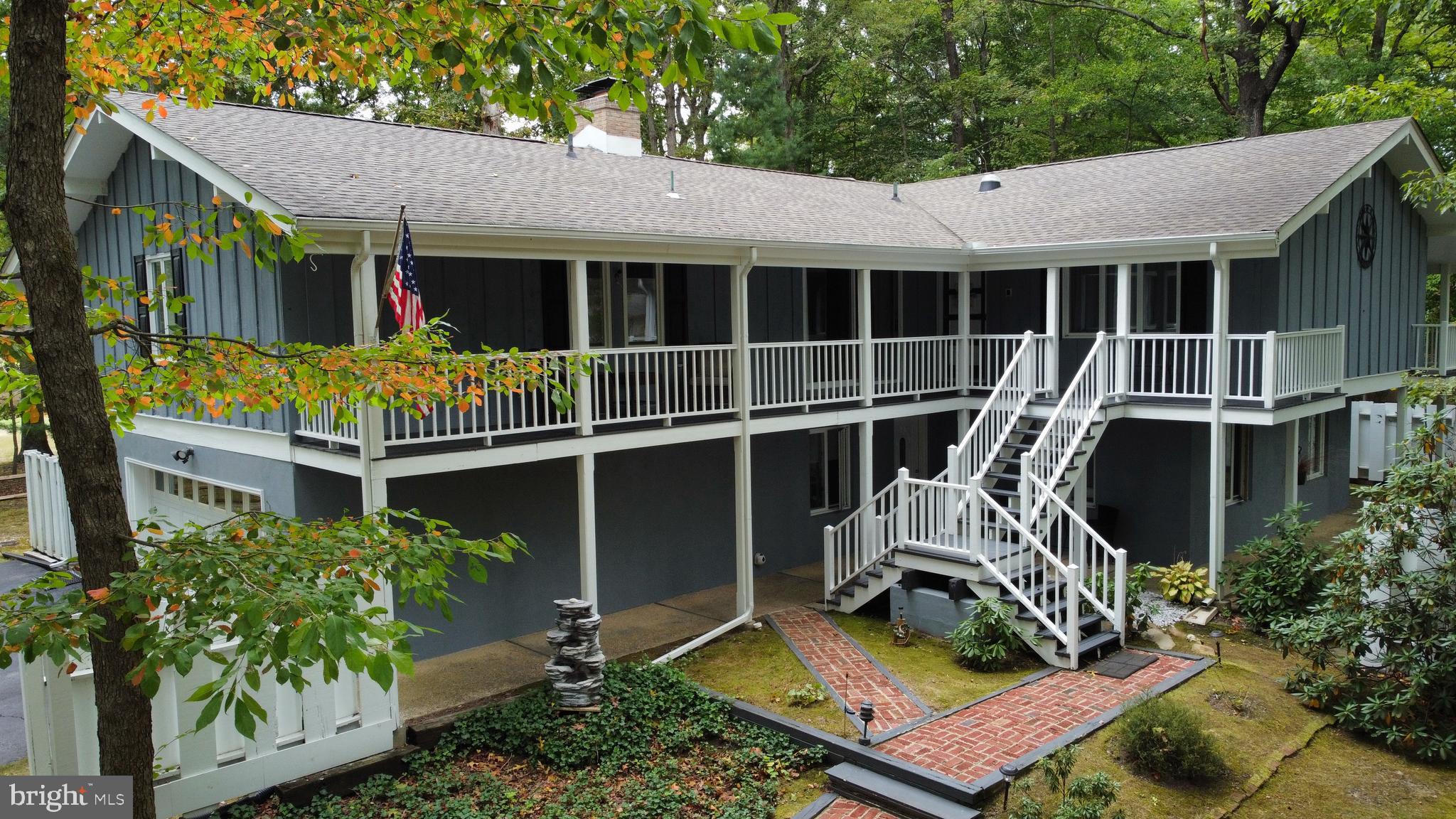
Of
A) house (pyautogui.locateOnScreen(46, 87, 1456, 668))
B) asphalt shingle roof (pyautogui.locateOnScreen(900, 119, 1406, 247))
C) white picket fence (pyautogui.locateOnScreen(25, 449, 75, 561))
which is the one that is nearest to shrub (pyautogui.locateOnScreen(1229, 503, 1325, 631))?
house (pyautogui.locateOnScreen(46, 87, 1456, 668))

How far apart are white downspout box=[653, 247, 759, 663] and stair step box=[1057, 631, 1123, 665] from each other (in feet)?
11.9

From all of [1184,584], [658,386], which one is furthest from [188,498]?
[1184,584]

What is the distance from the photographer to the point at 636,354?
39.2 feet

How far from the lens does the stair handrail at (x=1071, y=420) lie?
12883 mm

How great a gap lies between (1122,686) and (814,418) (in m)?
4.91

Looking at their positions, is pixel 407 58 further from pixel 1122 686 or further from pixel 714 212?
pixel 1122 686

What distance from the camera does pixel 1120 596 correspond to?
11.4 meters

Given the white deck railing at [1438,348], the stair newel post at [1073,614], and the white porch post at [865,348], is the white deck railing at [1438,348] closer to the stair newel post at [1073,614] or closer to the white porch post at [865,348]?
the white porch post at [865,348]

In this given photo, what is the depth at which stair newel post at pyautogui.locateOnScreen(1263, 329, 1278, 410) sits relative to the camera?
42.3 feet

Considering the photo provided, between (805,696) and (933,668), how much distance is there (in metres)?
1.80

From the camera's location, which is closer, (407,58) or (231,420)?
(407,58)

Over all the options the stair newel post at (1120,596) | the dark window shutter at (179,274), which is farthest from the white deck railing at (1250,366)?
the dark window shutter at (179,274)

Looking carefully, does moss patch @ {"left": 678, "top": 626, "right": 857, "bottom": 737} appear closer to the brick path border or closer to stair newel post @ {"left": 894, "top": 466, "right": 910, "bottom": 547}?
the brick path border

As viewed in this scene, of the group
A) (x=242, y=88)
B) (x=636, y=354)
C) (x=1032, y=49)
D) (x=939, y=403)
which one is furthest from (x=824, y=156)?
(x=636, y=354)
